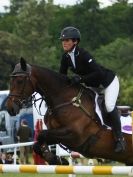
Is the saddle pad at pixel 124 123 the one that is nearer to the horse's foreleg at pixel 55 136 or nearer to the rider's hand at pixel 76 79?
the rider's hand at pixel 76 79

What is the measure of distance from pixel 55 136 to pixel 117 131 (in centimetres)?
114

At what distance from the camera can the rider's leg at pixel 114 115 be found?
35.6 feet

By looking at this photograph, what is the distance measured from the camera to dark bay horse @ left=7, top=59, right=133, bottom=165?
34.2 ft

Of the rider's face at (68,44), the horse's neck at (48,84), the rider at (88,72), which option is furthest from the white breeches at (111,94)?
the rider's face at (68,44)

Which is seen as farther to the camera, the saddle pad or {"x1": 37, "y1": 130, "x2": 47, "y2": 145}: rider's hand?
the saddle pad

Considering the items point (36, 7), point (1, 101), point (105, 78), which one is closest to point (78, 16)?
point (36, 7)

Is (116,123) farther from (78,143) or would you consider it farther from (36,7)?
(36,7)

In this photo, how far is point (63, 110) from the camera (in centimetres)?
1058

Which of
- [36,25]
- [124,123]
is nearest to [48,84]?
[124,123]

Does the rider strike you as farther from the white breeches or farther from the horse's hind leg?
the horse's hind leg

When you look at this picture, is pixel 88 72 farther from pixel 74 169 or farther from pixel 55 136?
pixel 74 169

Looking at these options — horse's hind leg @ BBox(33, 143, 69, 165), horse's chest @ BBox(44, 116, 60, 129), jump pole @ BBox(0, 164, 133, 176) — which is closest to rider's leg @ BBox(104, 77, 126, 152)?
horse's chest @ BBox(44, 116, 60, 129)

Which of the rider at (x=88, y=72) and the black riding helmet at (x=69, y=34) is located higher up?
the black riding helmet at (x=69, y=34)

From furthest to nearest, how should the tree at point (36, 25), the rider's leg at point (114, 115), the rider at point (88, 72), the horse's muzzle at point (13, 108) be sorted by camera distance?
the tree at point (36, 25)
the rider's leg at point (114, 115)
the rider at point (88, 72)
the horse's muzzle at point (13, 108)
